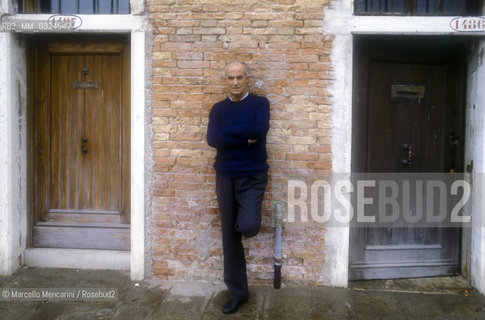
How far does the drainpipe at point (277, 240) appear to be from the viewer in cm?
383

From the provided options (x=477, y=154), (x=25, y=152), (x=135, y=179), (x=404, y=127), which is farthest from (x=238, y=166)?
(x=25, y=152)

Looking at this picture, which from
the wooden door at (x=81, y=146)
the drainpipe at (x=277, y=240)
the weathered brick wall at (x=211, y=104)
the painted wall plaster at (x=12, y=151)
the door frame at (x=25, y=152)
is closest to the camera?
the drainpipe at (x=277, y=240)

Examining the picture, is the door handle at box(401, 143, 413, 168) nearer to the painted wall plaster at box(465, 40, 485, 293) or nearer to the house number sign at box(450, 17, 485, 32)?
the painted wall plaster at box(465, 40, 485, 293)

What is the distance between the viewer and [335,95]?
3.93 meters

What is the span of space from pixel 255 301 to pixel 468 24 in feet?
10.6

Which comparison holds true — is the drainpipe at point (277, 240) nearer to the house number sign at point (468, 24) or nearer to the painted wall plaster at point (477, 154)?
the painted wall plaster at point (477, 154)

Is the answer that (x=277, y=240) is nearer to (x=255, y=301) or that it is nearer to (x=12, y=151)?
(x=255, y=301)

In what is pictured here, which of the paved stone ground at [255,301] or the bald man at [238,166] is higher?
the bald man at [238,166]

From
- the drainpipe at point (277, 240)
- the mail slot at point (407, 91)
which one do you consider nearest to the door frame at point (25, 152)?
the drainpipe at point (277, 240)

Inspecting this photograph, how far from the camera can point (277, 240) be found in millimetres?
3898

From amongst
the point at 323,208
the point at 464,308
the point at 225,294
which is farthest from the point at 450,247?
the point at 225,294

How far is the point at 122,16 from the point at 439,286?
411 centimetres

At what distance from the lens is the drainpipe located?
383 centimetres

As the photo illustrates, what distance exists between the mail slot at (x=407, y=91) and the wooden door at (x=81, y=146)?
278 cm
